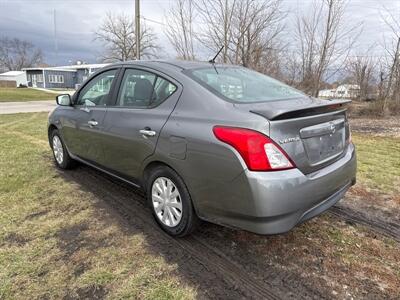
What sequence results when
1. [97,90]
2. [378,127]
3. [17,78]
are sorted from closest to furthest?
[97,90] < [378,127] < [17,78]

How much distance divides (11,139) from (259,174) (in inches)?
288

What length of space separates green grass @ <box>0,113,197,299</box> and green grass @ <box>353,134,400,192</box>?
3.31 meters

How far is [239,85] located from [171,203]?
4.23ft

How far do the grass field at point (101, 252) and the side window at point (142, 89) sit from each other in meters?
1.26

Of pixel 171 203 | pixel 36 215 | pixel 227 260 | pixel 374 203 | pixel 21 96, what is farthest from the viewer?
pixel 21 96

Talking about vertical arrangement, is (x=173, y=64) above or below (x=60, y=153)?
above

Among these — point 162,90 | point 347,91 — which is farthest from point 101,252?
point 347,91

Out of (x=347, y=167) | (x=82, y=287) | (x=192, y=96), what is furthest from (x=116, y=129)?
(x=347, y=167)

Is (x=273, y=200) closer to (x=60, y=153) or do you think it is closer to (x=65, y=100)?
(x=65, y=100)

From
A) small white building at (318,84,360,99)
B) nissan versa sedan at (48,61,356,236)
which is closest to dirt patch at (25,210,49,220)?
nissan versa sedan at (48,61,356,236)

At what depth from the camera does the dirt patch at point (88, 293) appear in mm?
2252

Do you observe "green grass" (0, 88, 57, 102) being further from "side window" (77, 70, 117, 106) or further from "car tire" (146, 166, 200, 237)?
"car tire" (146, 166, 200, 237)

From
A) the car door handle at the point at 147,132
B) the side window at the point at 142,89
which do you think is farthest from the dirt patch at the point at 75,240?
the side window at the point at 142,89

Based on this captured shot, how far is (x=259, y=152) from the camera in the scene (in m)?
2.19
